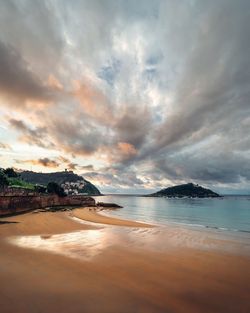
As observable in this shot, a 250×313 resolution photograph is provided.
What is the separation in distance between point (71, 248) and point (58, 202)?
1992 inches

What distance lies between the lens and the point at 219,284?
7980 mm

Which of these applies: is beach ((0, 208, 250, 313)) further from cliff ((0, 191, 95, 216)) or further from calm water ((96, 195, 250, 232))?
cliff ((0, 191, 95, 216))

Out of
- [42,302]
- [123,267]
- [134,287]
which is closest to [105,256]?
[123,267]

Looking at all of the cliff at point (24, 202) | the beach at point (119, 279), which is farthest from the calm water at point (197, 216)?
the beach at point (119, 279)

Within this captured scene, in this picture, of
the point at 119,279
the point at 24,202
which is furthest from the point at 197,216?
the point at 119,279

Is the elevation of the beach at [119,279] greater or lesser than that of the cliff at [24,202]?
lesser

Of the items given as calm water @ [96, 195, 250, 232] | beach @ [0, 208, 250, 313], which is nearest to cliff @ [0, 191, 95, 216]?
calm water @ [96, 195, 250, 232]

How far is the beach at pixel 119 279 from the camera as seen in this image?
19.9ft

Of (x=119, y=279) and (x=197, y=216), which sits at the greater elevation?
(x=197, y=216)

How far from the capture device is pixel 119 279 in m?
8.02

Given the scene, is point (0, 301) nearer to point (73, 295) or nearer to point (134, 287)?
point (73, 295)

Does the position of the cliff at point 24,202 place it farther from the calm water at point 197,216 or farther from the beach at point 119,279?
the beach at point 119,279

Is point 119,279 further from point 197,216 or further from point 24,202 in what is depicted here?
point 197,216

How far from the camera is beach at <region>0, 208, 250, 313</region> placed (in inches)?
239
